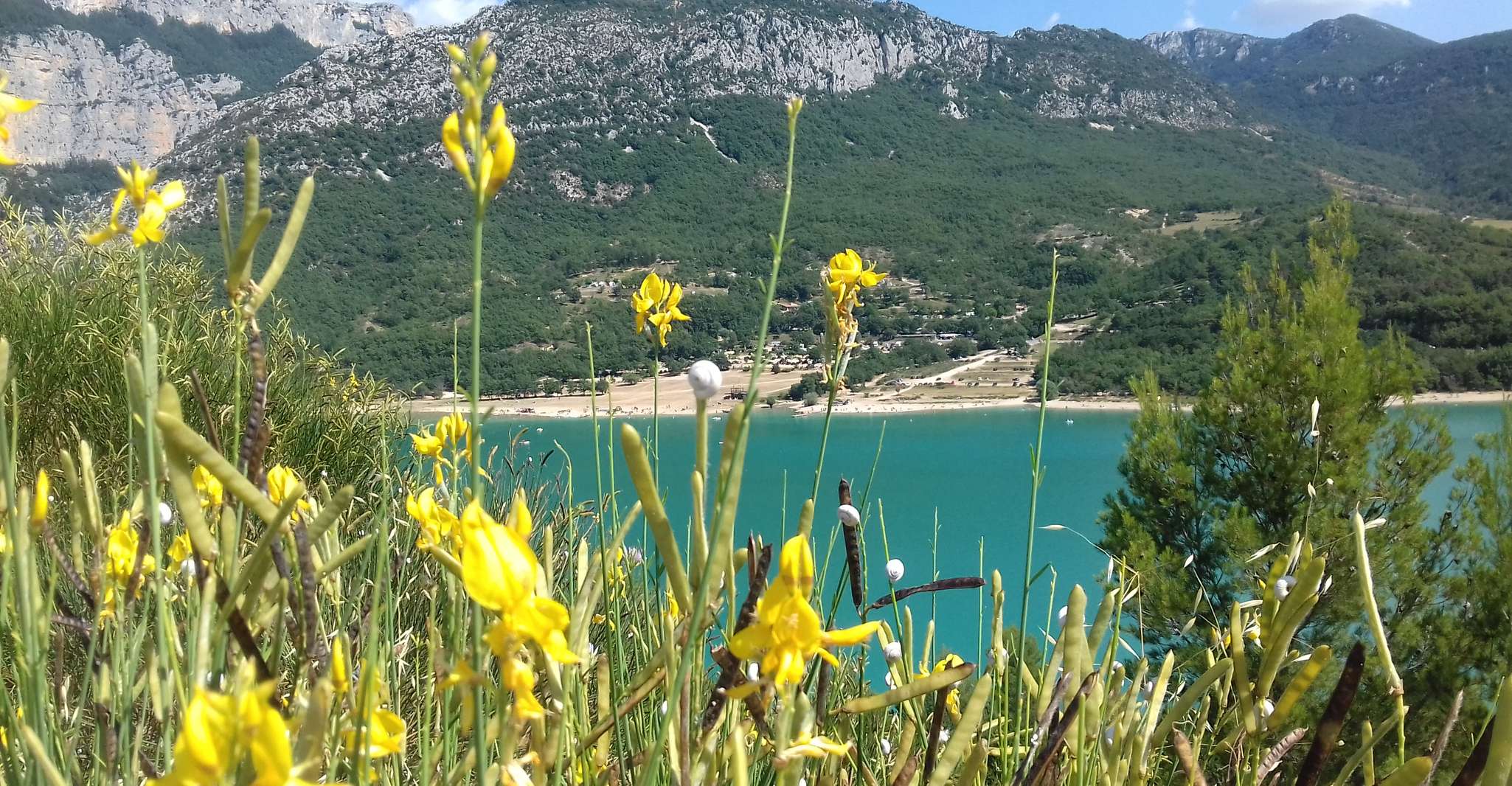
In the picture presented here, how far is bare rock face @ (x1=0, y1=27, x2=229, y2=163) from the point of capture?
62.6m

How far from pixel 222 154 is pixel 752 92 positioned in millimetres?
29116

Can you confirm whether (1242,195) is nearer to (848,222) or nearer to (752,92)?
(848,222)

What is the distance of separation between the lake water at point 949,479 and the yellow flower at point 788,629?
3343 mm

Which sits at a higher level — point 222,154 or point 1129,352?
point 222,154

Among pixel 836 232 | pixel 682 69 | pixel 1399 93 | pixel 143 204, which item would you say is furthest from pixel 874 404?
pixel 1399 93

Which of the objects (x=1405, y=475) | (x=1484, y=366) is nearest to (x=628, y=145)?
(x=1484, y=366)

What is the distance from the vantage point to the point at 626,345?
1747 centimetres

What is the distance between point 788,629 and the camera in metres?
0.30

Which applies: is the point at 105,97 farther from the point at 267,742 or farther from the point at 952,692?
the point at 267,742

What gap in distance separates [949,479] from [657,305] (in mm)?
19115

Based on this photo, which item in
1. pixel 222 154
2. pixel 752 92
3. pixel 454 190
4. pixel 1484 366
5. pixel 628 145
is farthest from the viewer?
pixel 752 92

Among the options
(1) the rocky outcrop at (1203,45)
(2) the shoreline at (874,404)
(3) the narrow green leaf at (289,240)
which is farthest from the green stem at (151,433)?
(1) the rocky outcrop at (1203,45)

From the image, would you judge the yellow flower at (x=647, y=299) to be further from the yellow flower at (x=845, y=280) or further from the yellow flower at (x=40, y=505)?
the yellow flower at (x=40, y=505)

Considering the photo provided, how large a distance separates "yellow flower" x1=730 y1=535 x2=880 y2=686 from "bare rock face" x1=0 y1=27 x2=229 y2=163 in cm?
7633
